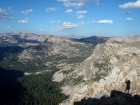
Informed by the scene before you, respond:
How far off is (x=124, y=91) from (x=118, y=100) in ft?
30.1

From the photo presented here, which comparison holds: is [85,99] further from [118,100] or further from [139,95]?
[139,95]

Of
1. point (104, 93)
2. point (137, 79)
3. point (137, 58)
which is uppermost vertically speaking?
point (137, 58)

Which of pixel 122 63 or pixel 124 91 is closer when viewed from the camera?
pixel 124 91

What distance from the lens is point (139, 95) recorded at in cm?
6019

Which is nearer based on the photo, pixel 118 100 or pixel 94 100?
pixel 118 100

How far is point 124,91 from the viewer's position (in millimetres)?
66688

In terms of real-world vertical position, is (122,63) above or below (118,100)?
above

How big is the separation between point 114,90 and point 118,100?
8865 millimetres

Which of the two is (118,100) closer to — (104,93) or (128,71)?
(104,93)

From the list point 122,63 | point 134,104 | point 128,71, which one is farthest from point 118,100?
point 122,63

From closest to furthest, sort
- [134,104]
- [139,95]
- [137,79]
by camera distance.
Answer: [134,104], [139,95], [137,79]

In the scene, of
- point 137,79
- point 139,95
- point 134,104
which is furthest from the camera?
point 137,79

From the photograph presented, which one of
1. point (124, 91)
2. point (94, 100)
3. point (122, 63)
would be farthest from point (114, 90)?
point (122, 63)

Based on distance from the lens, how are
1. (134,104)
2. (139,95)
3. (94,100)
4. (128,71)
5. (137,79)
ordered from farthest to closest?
(128,71)
(137,79)
(94,100)
(139,95)
(134,104)
